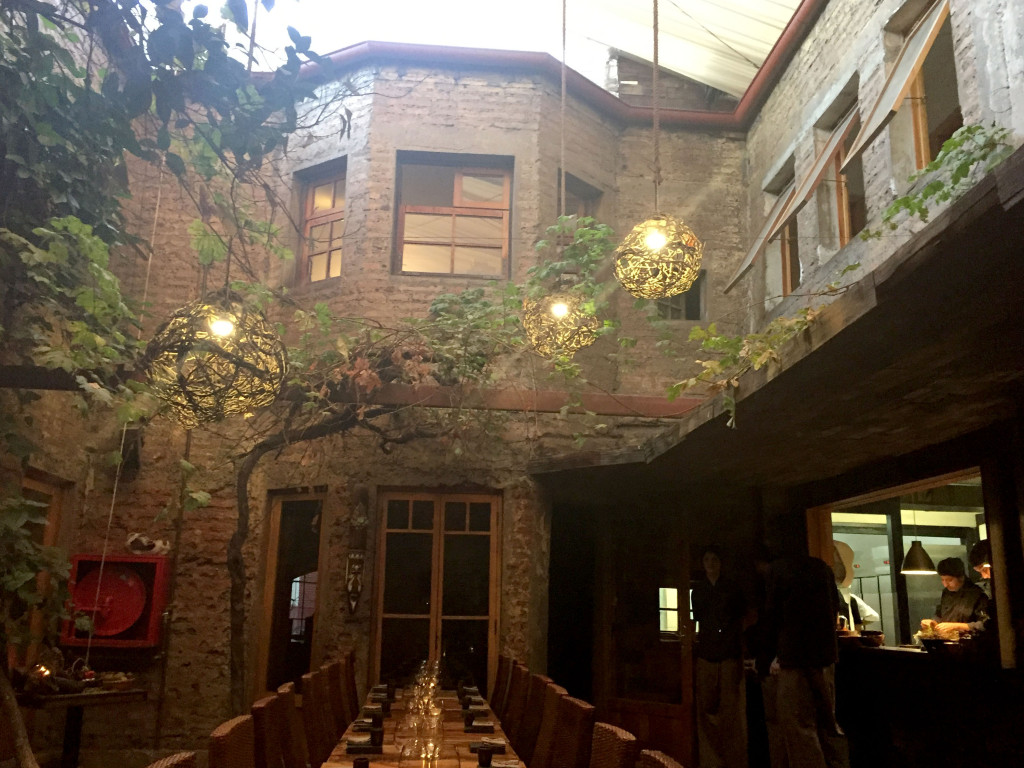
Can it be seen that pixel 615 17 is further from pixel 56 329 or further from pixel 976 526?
pixel 976 526

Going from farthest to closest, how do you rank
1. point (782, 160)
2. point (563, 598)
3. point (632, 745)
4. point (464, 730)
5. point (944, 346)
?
point (563, 598) → point (782, 160) → point (464, 730) → point (944, 346) → point (632, 745)

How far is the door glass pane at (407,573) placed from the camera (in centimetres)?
761

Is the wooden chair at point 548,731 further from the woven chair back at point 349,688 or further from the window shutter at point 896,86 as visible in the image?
the window shutter at point 896,86

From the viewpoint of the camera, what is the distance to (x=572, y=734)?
10.4 feet

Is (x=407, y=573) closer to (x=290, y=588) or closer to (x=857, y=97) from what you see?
(x=290, y=588)

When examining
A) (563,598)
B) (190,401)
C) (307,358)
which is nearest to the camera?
(190,401)

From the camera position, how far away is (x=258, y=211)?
8.90 metres

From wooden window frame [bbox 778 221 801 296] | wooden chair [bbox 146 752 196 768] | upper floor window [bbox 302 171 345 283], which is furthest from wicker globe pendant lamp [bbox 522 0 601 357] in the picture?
wooden chair [bbox 146 752 196 768]

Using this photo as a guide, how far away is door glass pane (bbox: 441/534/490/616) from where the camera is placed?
25.1 ft

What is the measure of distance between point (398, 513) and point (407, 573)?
1.72 feet

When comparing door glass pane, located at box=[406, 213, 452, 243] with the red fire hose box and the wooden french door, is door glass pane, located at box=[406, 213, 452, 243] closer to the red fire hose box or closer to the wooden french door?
the wooden french door

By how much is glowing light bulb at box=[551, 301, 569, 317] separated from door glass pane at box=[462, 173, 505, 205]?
305 centimetres

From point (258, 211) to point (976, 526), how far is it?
9.17 meters

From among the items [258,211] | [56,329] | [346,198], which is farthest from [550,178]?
[56,329]
